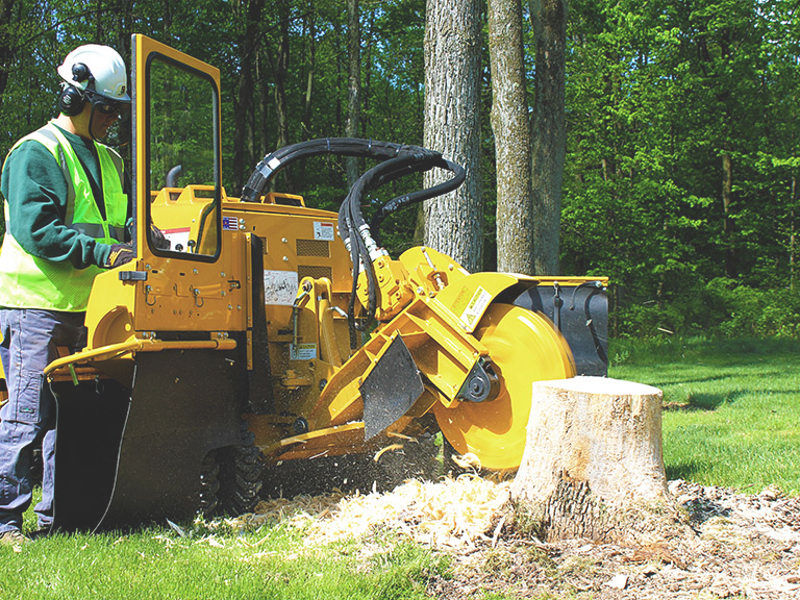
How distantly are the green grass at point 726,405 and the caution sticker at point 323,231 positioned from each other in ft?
9.72

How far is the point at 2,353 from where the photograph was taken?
14.1ft

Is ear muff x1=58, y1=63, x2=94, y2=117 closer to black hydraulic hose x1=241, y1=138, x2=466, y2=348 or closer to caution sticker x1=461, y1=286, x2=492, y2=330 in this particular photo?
black hydraulic hose x1=241, y1=138, x2=466, y2=348

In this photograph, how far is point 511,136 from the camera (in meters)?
9.02

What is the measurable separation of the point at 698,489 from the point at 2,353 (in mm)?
4092

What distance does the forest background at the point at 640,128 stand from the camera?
68.4 feet

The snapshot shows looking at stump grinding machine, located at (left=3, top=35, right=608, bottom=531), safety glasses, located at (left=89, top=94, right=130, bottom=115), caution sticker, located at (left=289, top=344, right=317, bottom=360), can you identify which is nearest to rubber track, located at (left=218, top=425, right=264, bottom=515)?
stump grinding machine, located at (left=3, top=35, right=608, bottom=531)

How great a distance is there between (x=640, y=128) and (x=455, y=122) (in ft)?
58.4

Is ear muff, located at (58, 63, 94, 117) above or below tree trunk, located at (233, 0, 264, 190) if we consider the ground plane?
below

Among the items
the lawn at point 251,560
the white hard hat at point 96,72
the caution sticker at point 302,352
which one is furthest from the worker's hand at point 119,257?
the caution sticker at point 302,352

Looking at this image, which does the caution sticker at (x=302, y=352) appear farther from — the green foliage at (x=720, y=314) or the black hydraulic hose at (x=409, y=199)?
the green foliage at (x=720, y=314)

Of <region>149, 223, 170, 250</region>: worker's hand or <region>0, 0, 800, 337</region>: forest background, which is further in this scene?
<region>0, 0, 800, 337</region>: forest background

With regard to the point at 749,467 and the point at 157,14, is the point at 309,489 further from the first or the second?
the point at 157,14

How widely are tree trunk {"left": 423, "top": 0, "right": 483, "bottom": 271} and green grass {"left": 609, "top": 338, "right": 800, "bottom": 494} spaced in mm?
2564

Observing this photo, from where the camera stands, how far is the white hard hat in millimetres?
4289
